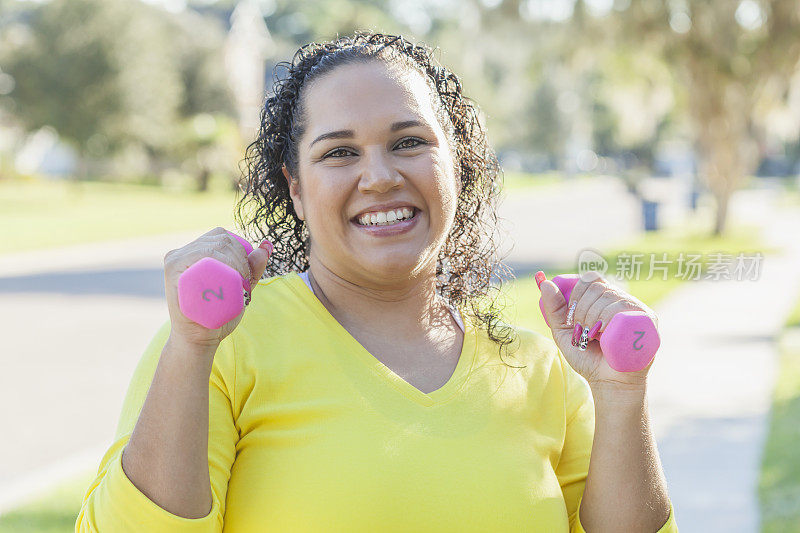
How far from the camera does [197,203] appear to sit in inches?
1273

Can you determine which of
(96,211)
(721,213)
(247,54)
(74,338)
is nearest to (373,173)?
(74,338)

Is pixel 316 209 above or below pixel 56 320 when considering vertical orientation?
above

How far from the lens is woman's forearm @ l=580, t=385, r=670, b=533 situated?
180 centimetres

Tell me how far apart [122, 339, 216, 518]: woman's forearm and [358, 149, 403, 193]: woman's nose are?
20.1 inches

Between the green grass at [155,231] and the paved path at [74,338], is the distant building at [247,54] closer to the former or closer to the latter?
the green grass at [155,231]

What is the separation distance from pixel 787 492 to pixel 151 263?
1229 centimetres

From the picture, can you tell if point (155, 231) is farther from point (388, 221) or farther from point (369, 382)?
point (369, 382)

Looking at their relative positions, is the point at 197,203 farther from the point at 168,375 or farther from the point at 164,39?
the point at 168,375

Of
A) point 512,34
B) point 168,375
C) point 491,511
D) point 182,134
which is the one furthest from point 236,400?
point 182,134

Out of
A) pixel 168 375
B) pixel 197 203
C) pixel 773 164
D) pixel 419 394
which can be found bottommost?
pixel 773 164

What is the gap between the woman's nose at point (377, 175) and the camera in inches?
72.3

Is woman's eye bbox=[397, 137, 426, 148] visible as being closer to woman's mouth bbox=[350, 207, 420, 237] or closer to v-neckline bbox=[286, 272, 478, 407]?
woman's mouth bbox=[350, 207, 420, 237]

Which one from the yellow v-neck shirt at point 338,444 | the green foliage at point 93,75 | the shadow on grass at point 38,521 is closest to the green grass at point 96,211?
the green foliage at point 93,75

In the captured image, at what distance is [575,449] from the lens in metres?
1.97
